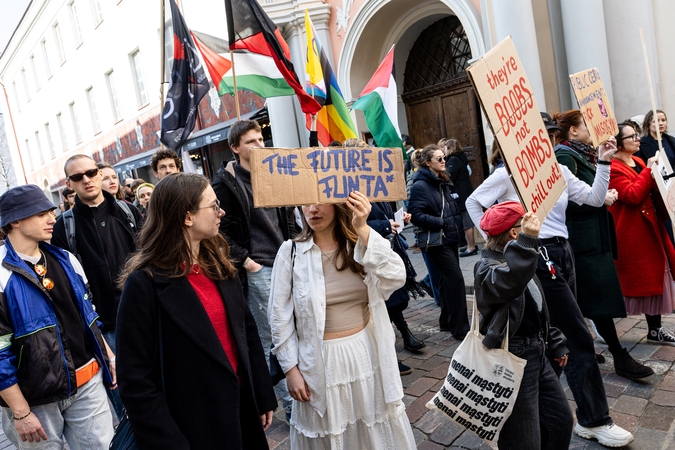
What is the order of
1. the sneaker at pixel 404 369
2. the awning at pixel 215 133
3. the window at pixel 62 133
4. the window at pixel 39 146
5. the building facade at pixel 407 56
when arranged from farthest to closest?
the window at pixel 39 146, the window at pixel 62 133, the awning at pixel 215 133, the building facade at pixel 407 56, the sneaker at pixel 404 369

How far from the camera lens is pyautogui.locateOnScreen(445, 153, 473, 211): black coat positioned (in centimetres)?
831

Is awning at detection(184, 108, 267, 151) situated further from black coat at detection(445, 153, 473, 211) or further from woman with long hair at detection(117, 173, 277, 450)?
woman with long hair at detection(117, 173, 277, 450)

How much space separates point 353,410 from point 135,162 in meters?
17.1

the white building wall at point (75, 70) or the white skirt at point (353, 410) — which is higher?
the white building wall at point (75, 70)

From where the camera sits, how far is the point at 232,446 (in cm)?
191

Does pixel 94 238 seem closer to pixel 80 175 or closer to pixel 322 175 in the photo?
pixel 80 175

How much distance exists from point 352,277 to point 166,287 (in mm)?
882

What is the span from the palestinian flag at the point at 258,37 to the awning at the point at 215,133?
22.6 ft

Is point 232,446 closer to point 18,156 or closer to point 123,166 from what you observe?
point 123,166

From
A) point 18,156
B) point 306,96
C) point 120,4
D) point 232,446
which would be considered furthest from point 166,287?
point 18,156

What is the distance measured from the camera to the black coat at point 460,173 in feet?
27.3

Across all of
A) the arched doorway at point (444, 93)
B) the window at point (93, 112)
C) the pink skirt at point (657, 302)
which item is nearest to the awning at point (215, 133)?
the arched doorway at point (444, 93)

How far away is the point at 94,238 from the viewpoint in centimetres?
336

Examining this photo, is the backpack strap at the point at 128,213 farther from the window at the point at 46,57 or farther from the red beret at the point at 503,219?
the window at the point at 46,57
